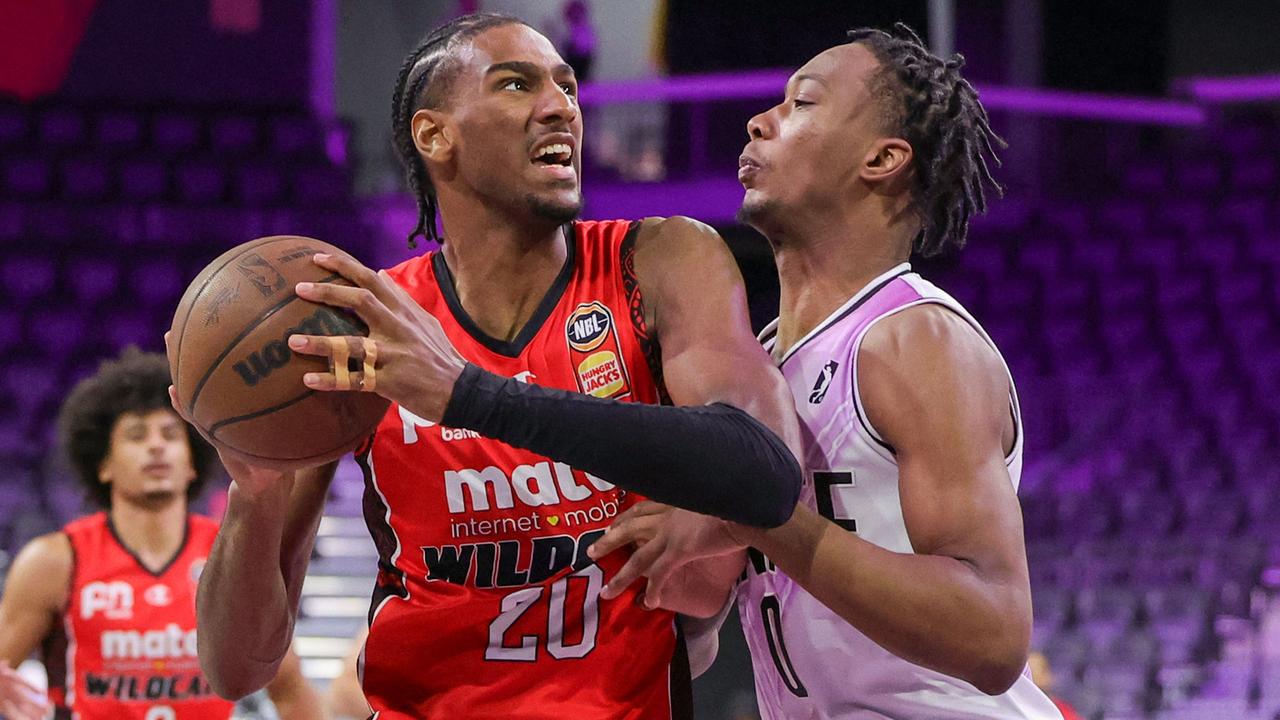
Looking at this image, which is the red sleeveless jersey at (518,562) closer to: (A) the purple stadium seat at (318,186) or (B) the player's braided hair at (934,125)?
(B) the player's braided hair at (934,125)

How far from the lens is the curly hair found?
526 cm

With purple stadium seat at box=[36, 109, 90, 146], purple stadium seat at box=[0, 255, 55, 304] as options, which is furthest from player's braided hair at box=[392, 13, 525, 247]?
purple stadium seat at box=[36, 109, 90, 146]

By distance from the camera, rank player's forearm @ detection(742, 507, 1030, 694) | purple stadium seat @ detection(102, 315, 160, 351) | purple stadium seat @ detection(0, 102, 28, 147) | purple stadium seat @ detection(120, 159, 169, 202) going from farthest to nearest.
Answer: purple stadium seat @ detection(0, 102, 28, 147)
purple stadium seat @ detection(120, 159, 169, 202)
purple stadium seat @ detection(102, 315, 160, 351)
player's forearm @ detection(742, 507, 1030, 694)

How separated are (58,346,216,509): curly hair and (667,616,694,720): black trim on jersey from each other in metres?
2.91

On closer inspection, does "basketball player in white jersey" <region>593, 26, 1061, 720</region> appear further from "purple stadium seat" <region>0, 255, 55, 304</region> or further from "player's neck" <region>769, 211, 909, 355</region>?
"purple stadium seat" <region>0, 255, 55, 304</region>

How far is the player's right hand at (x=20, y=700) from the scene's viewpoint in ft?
13.7

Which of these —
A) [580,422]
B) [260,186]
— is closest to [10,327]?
[260,186]

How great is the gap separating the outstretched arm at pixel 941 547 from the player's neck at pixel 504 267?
0.68 meters

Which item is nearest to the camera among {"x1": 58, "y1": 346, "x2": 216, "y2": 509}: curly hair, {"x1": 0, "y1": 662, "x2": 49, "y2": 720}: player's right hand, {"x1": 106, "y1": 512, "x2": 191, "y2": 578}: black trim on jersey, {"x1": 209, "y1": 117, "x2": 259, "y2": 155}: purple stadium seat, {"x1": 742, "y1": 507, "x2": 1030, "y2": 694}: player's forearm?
{"x1": 742, "y1": 507, "x2": 1030, "y2": 694}: player's forearm

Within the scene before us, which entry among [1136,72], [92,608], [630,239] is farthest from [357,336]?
[1136,72]

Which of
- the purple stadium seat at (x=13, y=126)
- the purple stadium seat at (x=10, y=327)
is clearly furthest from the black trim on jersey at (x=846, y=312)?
the purple stadium seat at (x=13, y=126)

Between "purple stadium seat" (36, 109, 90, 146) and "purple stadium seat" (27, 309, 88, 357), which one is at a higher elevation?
"purple stadium seat" (36, 109, 90, 146)

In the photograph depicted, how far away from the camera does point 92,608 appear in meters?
4.76

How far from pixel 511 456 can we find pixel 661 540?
0.33m
